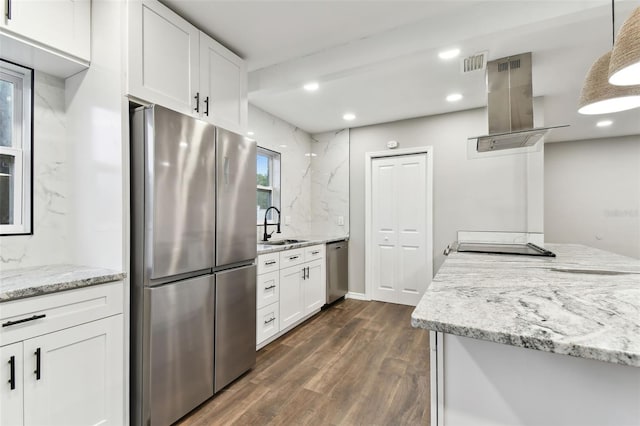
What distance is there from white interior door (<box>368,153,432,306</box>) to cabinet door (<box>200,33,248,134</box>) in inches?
92.1

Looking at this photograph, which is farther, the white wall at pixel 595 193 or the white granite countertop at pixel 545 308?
the white wall at pixel 595 193

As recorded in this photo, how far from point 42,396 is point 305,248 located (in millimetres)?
2324

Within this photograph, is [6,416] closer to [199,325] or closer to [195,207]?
[199,325]

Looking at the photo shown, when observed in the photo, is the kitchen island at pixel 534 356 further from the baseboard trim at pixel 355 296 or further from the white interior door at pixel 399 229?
the baseboard trim at pixel 355 296

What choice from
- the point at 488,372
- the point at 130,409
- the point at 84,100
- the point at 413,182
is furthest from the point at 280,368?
the point at 413,182

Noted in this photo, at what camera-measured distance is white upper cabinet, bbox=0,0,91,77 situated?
1.45m

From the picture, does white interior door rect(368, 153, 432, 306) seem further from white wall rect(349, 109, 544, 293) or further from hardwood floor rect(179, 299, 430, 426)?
hardwood floor rect(179, 299, 430, 426)

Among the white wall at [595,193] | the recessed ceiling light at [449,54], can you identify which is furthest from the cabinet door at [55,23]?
the white wall at [595,193]

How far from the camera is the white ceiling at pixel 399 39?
6.15 ft

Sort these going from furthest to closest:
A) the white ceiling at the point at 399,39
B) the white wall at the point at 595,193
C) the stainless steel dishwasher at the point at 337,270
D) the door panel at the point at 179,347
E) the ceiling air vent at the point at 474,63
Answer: the white wall at the point at 595,193 < the stainless steel dishwasher at the point at 337,270 < the ceiling air vent at the point at 474,63 < the white ceiling at the point at 399,39 < the door panel at the point at 179,347

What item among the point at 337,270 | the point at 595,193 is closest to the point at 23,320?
the point at 337,270

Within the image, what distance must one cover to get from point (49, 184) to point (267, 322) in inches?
74.3

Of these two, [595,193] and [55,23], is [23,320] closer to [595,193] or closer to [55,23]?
[55,23]

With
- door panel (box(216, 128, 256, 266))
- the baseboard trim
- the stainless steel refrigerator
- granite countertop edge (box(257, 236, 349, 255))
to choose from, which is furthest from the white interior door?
the stainless steel refrigerator
